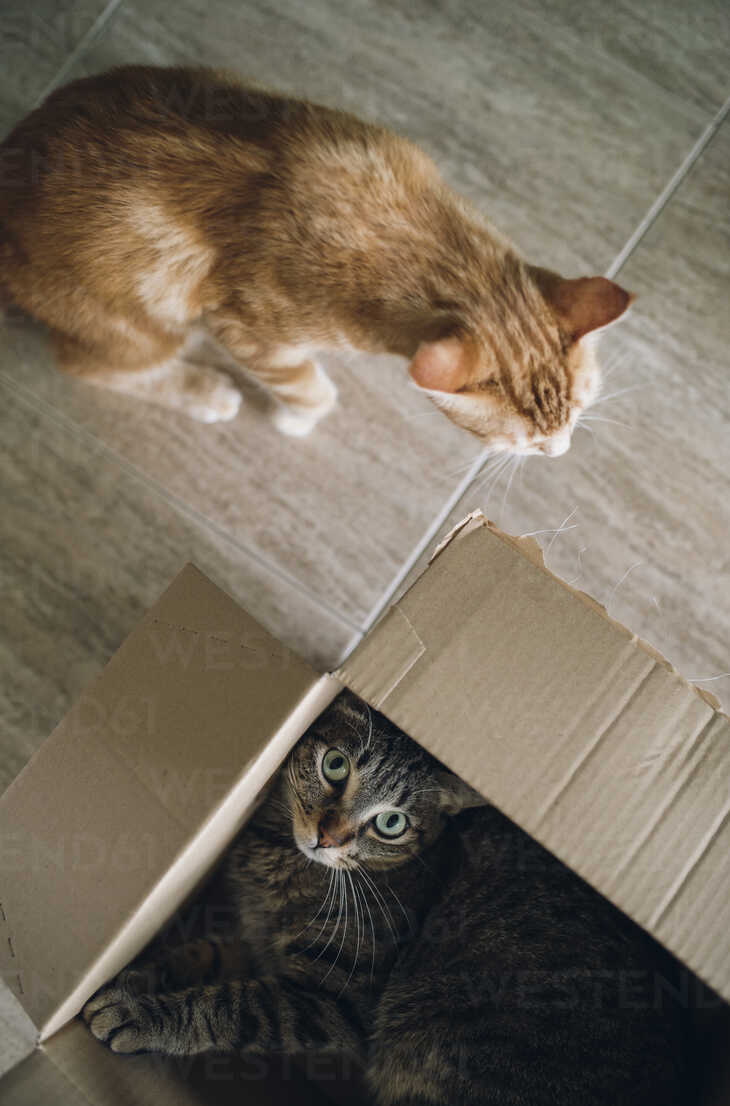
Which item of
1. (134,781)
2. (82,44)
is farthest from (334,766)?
(82,44)

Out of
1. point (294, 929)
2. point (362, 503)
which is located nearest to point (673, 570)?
point (362, 503)

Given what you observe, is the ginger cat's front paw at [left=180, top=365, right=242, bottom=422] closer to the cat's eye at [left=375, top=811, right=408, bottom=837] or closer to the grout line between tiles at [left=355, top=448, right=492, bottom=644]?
the grout line between tiles at [left=355, top=448, right=492, bottom=644]

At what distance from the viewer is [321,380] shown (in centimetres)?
123

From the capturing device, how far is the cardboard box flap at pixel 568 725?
0.63 m

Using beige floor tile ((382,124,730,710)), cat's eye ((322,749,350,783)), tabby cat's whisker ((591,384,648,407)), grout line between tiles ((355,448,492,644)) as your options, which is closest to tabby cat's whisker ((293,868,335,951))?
cat's eye ((322,749,350,783))

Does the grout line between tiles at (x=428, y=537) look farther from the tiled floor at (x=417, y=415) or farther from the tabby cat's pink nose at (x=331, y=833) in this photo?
the tabby cat's pink nose at (x=331, y=833)

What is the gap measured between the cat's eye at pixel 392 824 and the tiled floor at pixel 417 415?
1.15ft

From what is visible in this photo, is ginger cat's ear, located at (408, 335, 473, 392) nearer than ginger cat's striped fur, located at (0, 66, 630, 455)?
Yes

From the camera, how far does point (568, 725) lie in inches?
25.5

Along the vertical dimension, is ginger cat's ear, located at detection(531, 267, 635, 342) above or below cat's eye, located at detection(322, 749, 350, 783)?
above

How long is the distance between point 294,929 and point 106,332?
0.87 m

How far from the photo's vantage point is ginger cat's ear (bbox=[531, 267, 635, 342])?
35.4 inches

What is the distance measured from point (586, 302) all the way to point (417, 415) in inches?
17.6

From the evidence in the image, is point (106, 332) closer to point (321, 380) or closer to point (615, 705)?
point (321, 380)
